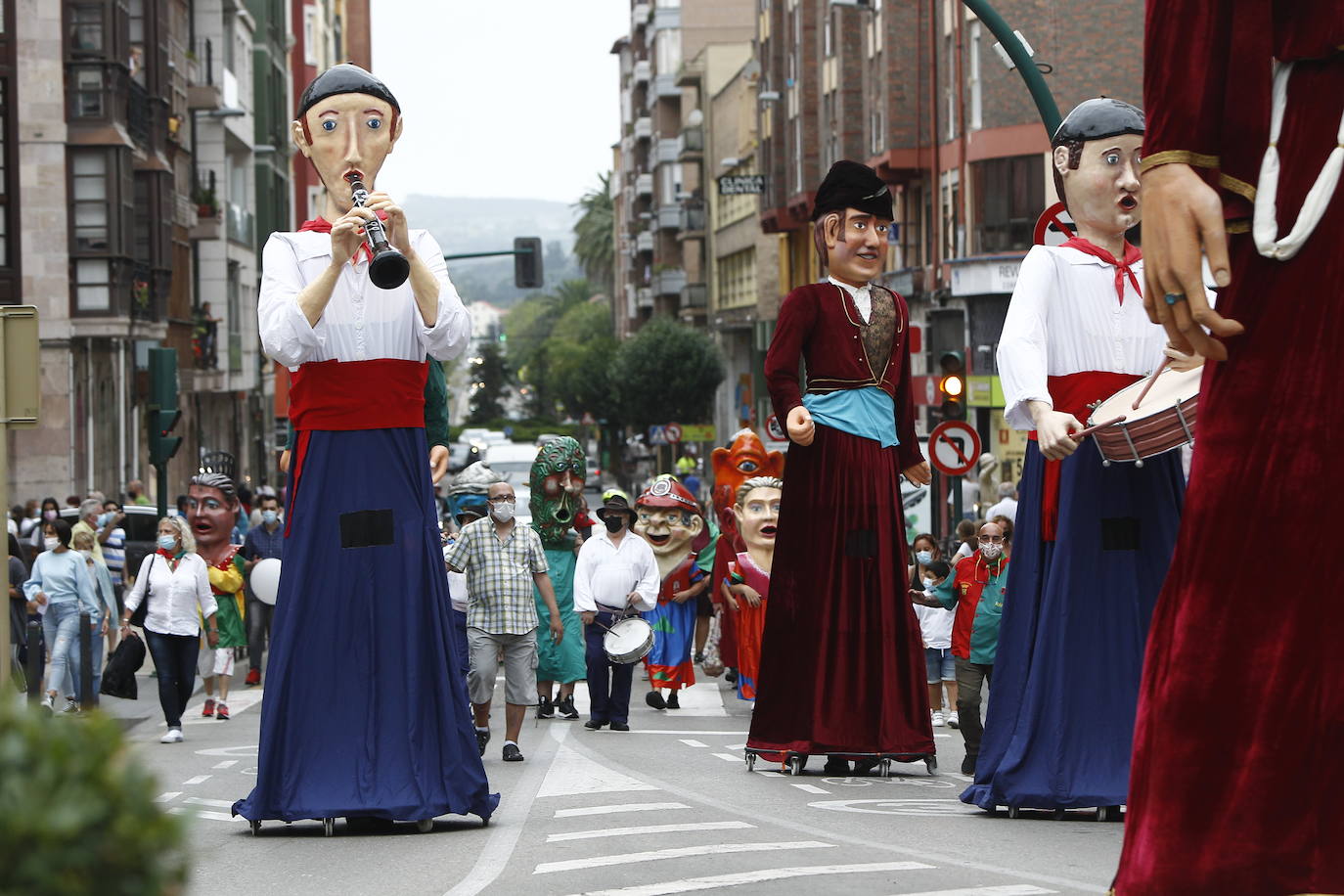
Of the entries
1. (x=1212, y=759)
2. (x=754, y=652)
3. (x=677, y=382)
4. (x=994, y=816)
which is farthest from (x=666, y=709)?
(x=677, y=382)

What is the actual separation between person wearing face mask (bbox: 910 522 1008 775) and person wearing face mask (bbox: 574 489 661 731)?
9.25 ft

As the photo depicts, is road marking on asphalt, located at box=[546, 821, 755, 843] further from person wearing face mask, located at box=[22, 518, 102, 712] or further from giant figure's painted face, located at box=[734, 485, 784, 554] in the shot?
person wearing face mask, located at box=[22, 518, 102, 712]

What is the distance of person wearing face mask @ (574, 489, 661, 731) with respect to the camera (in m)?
16.7

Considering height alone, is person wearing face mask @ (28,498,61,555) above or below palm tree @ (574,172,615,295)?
below

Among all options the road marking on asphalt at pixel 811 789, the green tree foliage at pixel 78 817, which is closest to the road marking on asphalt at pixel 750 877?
the road marking on asphalt at pixel 811 789

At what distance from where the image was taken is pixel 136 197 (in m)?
44.8

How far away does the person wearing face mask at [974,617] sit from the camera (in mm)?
12539

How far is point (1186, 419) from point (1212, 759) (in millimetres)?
2257

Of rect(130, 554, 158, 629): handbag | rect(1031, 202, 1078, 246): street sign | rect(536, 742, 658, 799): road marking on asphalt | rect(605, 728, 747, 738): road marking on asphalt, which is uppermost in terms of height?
rect(1031, 202, 1078, 246): street sign

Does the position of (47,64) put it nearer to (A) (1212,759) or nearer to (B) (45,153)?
(B) (45,153)

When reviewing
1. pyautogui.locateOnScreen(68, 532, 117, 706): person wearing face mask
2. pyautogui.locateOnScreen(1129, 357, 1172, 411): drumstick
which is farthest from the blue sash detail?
pyautogui.locateOnScreen(68, 532, 117, 706): person wearing face mask

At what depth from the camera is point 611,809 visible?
9438mm

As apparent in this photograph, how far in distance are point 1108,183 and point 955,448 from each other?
1325cm

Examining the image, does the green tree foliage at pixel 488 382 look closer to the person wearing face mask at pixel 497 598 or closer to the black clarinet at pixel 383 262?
the person wearing face mask at pixel 497 598
